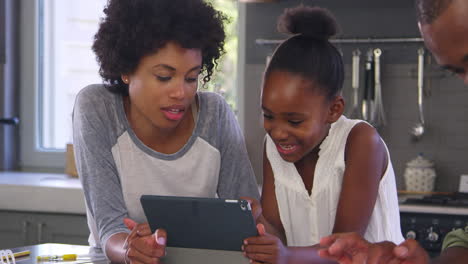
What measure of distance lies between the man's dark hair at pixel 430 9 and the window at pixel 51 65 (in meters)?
3.05

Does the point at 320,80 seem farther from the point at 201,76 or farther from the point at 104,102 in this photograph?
the point at 104,102

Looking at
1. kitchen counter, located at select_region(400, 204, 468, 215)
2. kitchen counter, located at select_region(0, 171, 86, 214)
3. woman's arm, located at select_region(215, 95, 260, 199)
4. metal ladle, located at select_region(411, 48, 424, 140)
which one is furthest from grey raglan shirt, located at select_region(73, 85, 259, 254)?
metal ladle, located at select_region(411, 48, 424, 140)

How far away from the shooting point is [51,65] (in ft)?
13.5

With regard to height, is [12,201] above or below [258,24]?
below

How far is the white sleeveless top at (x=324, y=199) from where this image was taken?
→ 1867mm

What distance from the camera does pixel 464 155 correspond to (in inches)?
133

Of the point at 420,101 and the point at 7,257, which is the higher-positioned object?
the point at 420,101

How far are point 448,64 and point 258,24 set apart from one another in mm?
2498

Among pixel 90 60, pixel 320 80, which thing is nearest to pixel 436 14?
pixel 320 80

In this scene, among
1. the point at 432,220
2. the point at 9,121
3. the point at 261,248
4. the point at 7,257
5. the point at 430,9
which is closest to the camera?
the point at 430,9

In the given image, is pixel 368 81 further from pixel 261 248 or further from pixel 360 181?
pixel 261 248

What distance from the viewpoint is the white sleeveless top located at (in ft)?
6.13

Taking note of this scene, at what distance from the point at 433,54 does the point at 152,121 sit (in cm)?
91

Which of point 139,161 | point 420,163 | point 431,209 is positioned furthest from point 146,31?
point 420,163
